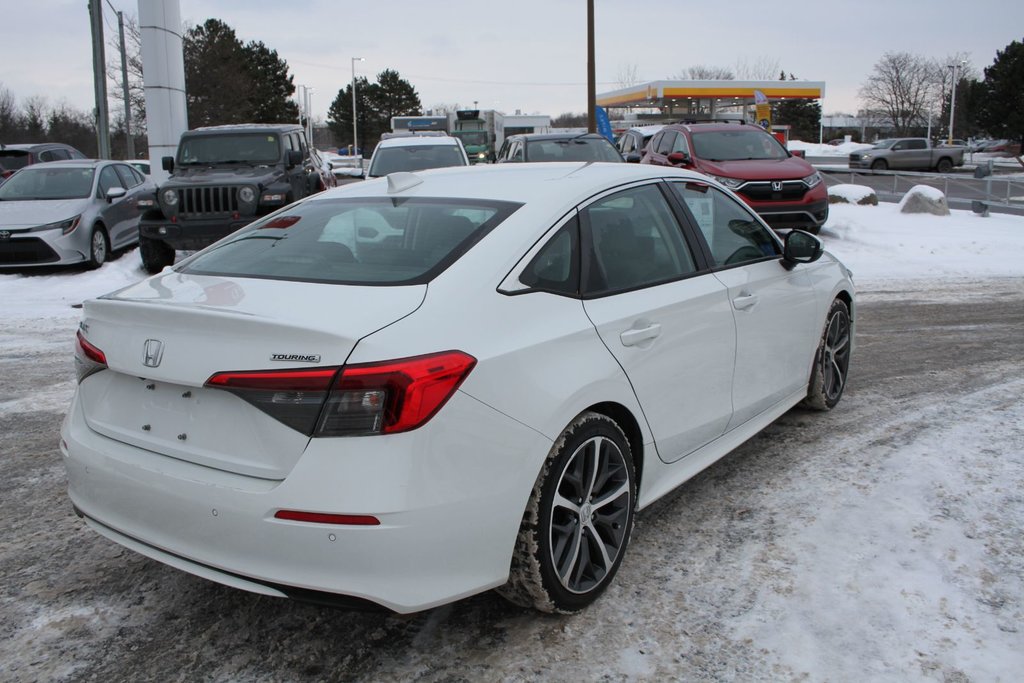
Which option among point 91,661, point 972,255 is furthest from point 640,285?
point 972,255

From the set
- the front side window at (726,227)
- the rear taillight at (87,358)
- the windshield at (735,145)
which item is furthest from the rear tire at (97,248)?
the front side window at (726,227)

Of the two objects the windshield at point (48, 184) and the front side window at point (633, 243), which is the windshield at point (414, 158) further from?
the front side window at point (633, 243)

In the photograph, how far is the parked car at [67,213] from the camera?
12.0 metres

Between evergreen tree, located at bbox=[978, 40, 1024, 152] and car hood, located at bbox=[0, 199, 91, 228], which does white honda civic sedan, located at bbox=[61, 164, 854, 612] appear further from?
evergreen tree, located at bbox=[978, 40, 1024, 152]

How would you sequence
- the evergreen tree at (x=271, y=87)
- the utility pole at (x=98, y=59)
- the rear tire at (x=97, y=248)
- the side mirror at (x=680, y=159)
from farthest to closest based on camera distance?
the evergreen tree at (x=271, y=87) → the utility pole at (x=98, y=59) → the side mirror at (x=680, y=159) → the rear tire at (x=97, y=248)

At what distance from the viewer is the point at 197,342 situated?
2.72 metres

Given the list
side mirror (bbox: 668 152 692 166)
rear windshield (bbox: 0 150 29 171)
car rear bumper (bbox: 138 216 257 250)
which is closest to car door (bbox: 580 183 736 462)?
car rear bumper (bbox: 138 216 257 250)

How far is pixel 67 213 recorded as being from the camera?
40.9 feet

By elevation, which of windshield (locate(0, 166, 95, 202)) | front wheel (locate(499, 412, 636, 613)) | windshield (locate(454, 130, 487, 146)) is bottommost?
front wheel (locate(499, 412, 636, 613))

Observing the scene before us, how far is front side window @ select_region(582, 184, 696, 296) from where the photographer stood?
11.5ft

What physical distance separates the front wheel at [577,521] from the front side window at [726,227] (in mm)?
1391

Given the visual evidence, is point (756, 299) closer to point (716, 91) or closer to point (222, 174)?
point (222, 174)

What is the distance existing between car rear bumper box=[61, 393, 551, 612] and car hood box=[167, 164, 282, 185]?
9685mm

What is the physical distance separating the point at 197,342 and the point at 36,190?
41.2 feet
